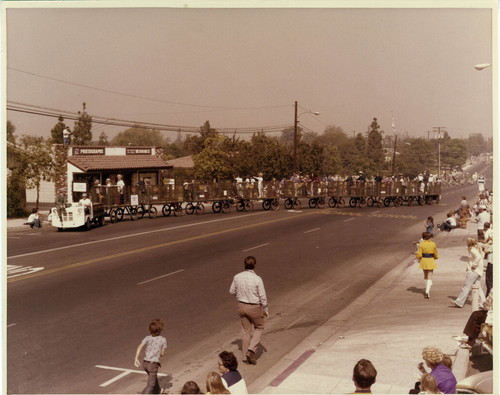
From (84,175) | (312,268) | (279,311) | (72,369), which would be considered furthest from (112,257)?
(84,175)

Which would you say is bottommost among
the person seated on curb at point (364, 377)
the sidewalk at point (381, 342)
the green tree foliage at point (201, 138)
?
the sidewalk at point (381, 342)

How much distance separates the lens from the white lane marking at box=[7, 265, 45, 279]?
16.9m

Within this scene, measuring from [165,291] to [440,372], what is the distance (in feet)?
29.3

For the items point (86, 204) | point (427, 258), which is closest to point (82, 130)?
point (86, 204)

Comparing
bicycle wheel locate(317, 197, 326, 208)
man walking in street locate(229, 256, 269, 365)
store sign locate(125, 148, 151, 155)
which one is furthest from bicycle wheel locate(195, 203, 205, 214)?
man walking in street locate(229, 256, 269, 365)

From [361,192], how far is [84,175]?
823 inches

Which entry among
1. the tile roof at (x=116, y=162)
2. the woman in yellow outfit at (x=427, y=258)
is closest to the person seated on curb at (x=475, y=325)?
the woman in yellow outfit at (x=427, y=258)

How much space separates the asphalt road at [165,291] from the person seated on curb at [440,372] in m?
3.03

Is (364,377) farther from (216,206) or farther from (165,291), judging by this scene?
(216,206)

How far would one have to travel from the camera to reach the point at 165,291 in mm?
15055

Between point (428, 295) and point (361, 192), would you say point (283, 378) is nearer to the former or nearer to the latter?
point (428, 295)

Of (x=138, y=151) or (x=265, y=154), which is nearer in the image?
(x=138, y=151)

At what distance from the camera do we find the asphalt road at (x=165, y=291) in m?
9.76

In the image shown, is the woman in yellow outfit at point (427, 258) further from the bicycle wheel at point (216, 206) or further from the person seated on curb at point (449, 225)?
the bicycle wheel at point (216, 206)
